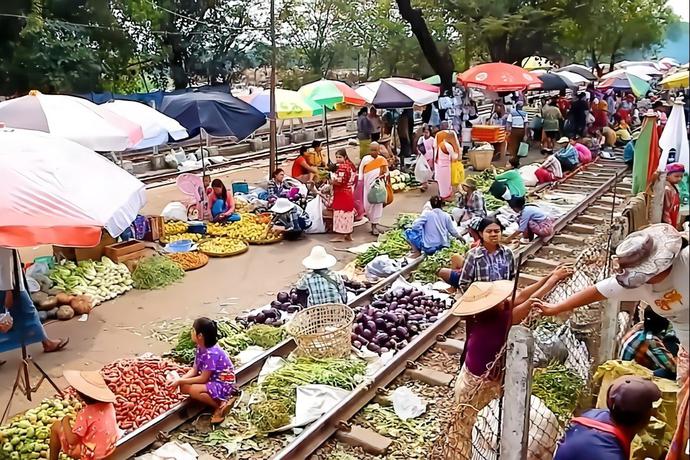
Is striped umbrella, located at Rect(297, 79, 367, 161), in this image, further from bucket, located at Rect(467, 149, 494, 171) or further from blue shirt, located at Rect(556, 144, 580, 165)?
blue shirt, located at Rect(556, 144, 580, 165)

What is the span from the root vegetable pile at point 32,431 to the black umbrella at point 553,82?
19834 millimetres

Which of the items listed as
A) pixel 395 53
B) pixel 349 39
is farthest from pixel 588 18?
pixel 349 39

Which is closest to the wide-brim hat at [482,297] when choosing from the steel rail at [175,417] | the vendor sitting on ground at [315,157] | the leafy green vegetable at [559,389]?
the leafy green vegetable at [559,389]

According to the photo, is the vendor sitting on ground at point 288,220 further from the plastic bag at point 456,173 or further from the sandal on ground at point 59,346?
the sandal on ground at point 59,346

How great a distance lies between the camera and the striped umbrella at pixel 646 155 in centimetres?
771

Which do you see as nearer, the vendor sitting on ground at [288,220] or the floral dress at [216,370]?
the floral dress at [216,370]

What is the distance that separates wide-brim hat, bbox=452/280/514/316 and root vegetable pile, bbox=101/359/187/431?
2.94 metres

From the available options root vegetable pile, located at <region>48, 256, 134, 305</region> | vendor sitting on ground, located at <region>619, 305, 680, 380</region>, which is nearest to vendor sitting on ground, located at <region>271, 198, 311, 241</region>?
root vegetable pile, located at <region>48, 256, 134, 305</region>

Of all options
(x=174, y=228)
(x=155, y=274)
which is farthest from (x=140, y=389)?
(x=174, y=228)

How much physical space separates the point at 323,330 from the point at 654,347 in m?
3.30

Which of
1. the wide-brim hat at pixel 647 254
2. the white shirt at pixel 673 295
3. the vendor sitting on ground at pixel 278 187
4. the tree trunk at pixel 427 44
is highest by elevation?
the tree trunk at pixel 427 44

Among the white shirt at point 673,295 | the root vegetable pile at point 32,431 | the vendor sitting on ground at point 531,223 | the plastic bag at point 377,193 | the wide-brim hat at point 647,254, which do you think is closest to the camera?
the white shirt at point 673,295

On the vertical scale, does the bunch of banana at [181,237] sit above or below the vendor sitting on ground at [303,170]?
below

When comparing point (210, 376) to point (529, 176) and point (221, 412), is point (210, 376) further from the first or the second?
point (529, 176)
